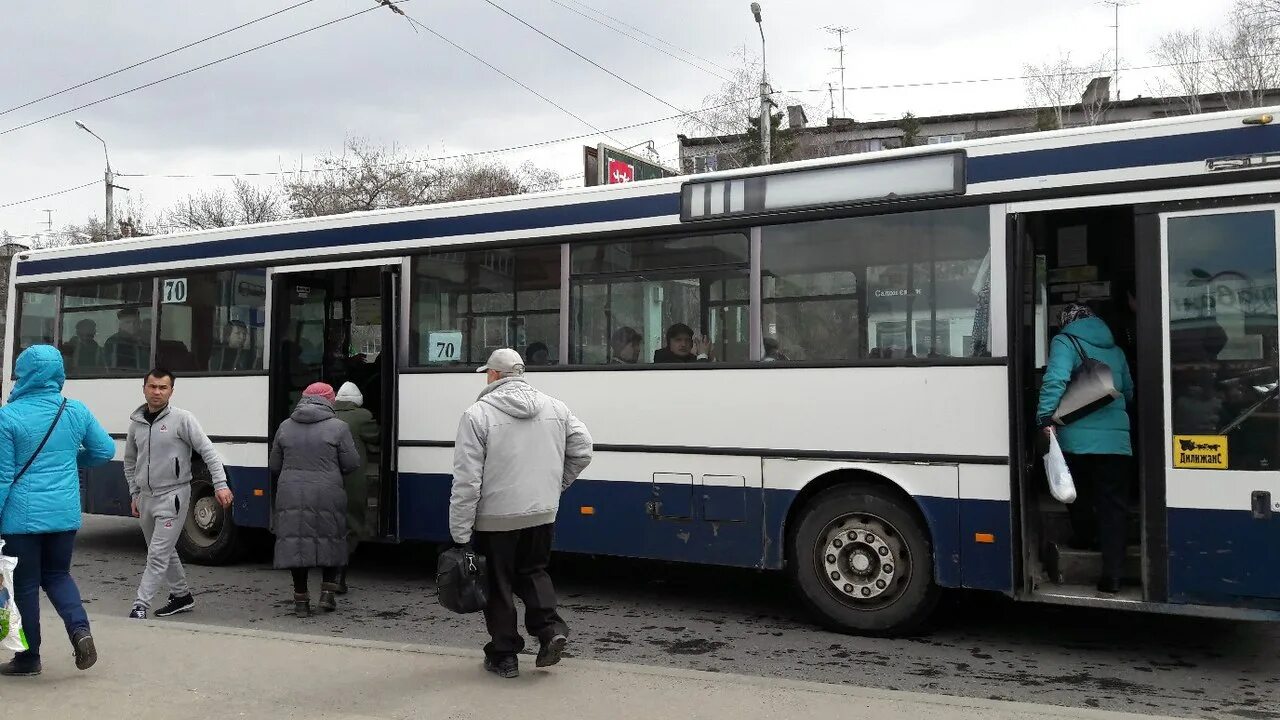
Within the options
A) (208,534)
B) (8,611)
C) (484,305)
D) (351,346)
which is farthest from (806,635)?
(208,534)

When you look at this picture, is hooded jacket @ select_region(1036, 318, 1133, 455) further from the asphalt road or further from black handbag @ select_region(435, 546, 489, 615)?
black handbag @ select_region(435, 546, 489, 615)

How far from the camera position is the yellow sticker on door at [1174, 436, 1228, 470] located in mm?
5918

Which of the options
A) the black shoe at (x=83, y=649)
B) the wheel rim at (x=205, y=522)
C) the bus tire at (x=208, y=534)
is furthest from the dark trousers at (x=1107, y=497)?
the wheel rim at (x=205, y=522)

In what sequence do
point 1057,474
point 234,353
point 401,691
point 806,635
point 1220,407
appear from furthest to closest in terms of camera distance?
1. point 234,353
2. point 806,635
3. point 1057,474
4. point 1220,407
5. point 401,691

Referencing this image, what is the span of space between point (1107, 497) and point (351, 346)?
6948mm

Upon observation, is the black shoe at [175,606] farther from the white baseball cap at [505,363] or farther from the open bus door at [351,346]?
the white baseball cap at [505,363]

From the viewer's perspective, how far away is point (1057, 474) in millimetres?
6367

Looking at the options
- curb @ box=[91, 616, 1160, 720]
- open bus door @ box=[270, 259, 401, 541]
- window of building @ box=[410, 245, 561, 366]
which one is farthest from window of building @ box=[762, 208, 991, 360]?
open bus door @ box=[270, 259, 401, 541]

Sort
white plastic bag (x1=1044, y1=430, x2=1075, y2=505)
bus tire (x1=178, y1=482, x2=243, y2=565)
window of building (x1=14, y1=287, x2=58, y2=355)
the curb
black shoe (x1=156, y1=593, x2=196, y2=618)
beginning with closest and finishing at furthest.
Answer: the curb → white plastic bag (x1=1044, y1=430, x2=1075, y2=505) → black shoe (x1=156, y1=593, x2=196, y2=618) → bus tire (x1=178, y1=482, x2=243, y2=565) → window of building (x1=14, y1=287, x2=58, y2=355)

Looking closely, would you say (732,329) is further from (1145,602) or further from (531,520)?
(1145,602)

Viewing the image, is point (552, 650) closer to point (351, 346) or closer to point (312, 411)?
point (312, 411)

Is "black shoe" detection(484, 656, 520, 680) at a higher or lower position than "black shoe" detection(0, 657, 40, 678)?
higher

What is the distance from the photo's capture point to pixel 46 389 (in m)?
5.82

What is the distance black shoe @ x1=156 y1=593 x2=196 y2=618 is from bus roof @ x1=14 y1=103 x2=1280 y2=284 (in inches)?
123
